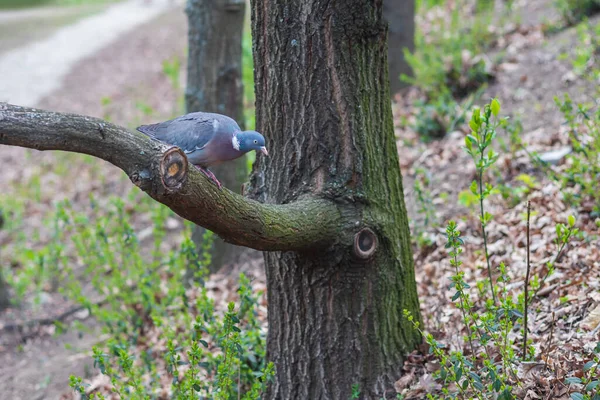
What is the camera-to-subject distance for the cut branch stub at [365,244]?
3141 mm

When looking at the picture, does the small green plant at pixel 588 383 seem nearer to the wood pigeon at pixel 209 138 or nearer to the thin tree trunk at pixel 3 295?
the wood pigeon at pixel 209 138

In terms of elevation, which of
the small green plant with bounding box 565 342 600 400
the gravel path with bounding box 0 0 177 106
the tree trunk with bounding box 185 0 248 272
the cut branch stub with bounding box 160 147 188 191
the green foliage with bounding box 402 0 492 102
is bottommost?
the small green plant with bounding box 565 342 600 400

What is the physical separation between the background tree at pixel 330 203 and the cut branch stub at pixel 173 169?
19.3 inches

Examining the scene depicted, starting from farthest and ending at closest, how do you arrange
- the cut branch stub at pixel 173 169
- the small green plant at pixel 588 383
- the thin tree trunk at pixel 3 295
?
the thin tree trunk at pixel 3 295 → the small green plant at pixel 588 383 → the cut branch stub at pixel 173 169

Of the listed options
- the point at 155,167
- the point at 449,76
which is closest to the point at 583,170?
the point at 155,167

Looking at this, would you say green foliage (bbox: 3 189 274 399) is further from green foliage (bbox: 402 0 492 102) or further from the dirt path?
green foliage (bbox: 402 0 492 102)

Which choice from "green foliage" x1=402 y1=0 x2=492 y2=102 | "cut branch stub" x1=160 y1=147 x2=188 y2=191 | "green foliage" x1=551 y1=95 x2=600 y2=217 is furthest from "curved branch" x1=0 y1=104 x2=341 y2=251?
"green foliage" x1=402 y1=0 x2=492 y2=102

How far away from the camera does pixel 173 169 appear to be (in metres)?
2.36

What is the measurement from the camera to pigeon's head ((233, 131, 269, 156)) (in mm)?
3107

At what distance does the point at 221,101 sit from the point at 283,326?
8.96 feet

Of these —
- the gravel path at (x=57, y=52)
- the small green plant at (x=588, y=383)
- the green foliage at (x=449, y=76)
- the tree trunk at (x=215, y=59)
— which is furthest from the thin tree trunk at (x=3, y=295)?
the gravel path at (x=57, y=52)

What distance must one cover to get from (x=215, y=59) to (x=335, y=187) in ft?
9.00

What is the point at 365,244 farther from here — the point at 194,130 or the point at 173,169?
the point at 173,169

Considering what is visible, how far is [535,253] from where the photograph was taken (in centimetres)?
412
